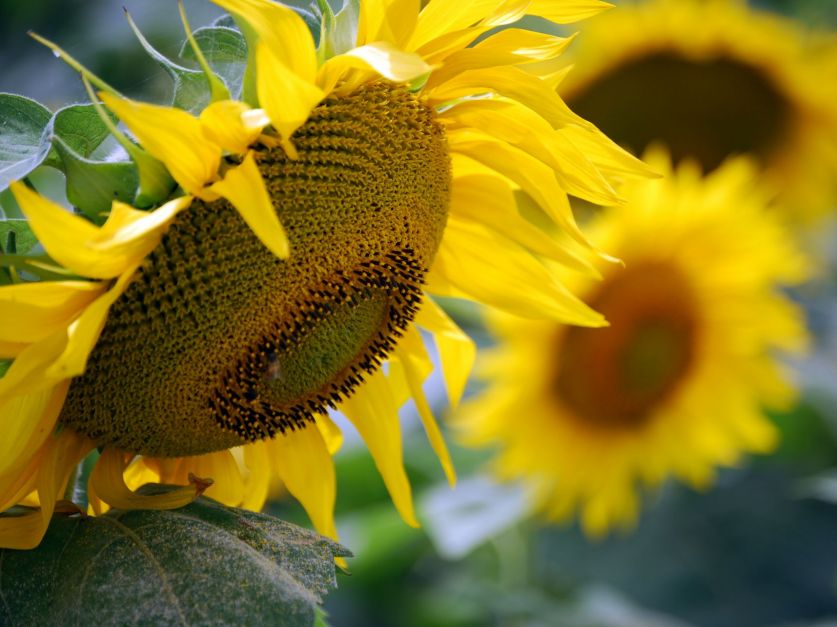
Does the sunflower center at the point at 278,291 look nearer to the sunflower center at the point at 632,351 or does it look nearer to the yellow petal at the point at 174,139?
the yellow petal at the point at 174,139

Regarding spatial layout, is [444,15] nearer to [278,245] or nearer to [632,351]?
[278,245]

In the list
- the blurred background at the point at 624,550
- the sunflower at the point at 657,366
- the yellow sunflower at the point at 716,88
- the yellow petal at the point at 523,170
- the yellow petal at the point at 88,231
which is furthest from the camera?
the yellow sunflower at the point at 716,88

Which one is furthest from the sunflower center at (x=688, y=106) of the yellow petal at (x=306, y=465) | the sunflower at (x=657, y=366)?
the yellow petal at (x=306, y=465)

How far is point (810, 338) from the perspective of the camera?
236cm

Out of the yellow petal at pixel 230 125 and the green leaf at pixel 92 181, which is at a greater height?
the yellow petal at pixel 230 125

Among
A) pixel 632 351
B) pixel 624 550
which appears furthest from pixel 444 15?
pixel 624 550

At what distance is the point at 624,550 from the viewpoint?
7.43 feet

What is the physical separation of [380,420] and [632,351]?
3.42 ft

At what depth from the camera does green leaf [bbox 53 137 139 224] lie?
632 millimetres

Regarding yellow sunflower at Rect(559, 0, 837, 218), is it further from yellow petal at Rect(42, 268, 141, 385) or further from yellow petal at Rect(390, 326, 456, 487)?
yellow petal at Rect(42, 268, 141, 385)

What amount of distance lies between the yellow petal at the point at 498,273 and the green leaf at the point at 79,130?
0.28 metres

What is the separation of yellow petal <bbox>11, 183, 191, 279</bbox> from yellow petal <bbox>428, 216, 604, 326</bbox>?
264 millimetres

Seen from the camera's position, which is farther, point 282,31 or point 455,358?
point 455,358

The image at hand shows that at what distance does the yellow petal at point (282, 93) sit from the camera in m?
0.60
